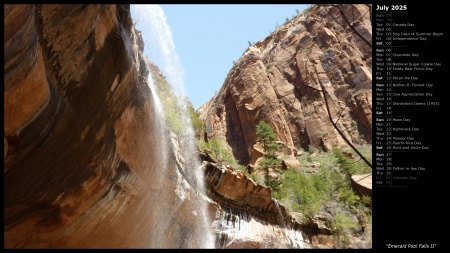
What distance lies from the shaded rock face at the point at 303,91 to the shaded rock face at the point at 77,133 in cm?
4003

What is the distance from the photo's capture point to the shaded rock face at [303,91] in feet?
170

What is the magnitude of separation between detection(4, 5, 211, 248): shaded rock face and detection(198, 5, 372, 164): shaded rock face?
131ft

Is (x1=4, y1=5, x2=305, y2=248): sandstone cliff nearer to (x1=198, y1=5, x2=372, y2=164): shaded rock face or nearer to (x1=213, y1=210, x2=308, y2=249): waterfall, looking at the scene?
(x1=213, y1=210, x2=308, y2=249): waterfall

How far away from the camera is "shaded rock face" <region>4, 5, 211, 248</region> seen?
7.11 meters

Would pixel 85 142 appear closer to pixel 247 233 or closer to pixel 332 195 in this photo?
pixel 247 233

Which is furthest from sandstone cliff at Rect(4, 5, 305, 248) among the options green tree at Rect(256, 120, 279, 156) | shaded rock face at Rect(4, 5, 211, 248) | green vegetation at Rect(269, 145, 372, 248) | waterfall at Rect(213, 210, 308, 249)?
green tree at Rect(256, 120, 279, 156)

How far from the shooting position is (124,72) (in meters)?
11.0

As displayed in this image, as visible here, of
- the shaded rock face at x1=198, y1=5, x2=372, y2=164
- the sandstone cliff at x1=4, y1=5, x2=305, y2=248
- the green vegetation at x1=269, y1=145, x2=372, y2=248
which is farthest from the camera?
the shaded rock face at x1=198, y1=5, x2=372, y2=164

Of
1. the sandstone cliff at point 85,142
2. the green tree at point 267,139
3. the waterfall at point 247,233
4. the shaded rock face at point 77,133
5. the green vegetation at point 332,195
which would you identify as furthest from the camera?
the green tree at point 267,139

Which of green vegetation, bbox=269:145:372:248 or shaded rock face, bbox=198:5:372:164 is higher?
shaded rock face, bbox=198:5:372:164

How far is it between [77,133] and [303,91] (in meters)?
51.3

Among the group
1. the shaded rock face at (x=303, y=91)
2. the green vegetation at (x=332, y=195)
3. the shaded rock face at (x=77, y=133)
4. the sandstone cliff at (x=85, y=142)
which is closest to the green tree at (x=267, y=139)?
the green vegetation at (x=332, y=195)

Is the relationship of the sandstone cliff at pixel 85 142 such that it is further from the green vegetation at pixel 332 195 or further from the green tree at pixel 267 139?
the green tree at pixel 267 139
